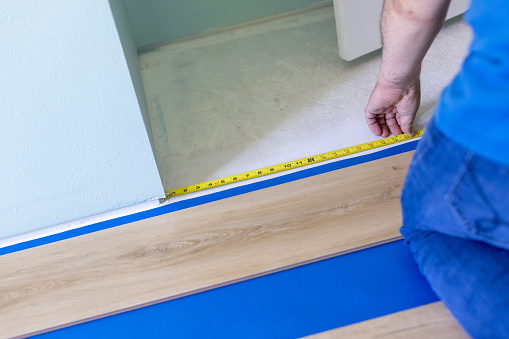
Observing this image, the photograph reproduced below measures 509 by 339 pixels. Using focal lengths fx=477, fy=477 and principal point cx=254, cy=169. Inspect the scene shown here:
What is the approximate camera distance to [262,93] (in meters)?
2.63

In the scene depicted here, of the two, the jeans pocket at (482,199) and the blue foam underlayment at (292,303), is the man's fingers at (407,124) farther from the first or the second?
the jeans pocket at (482,199)

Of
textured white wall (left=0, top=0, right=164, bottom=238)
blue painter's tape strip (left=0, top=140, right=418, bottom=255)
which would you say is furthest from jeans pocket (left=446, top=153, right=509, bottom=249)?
textured white wall (left=0, top=0, right=164, bottom=238)

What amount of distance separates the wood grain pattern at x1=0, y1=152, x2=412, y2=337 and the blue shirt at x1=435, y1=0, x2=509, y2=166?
2.27ft

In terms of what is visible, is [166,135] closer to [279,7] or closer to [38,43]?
[38,43]

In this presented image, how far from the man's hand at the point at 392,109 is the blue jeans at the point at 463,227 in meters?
0.61

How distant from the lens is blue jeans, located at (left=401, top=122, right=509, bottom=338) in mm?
1143

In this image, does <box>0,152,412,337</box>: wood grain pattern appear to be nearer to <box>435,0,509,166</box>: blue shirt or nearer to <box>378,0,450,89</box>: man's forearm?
<box>378,0,450,89</box>: man's forearm

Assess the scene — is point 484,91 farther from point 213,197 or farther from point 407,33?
point 213,197

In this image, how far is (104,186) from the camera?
195 cm

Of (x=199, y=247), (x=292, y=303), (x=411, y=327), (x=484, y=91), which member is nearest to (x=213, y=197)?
(x=199, y=247)

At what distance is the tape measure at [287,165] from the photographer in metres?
2.09

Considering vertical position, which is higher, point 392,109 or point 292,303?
point 392,109

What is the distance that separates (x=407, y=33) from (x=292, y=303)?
3.13ft

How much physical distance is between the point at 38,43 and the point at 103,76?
23cm
